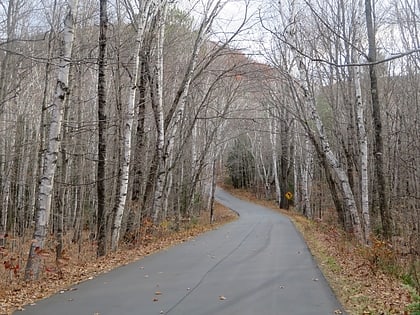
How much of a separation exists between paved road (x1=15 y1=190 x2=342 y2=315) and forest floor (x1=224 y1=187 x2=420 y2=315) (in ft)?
0.96

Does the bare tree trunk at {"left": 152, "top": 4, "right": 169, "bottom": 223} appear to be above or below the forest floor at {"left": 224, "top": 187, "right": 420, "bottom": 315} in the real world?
above

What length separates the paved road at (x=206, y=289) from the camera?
693cm

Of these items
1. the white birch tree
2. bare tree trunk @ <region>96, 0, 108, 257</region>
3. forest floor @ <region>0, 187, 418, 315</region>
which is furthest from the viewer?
the white birch tree

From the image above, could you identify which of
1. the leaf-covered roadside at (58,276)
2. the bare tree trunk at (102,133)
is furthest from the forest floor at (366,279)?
the bare tree trunk at (102,133)

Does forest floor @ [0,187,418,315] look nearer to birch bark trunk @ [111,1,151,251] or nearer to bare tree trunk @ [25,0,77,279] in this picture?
bare tree trunk @ [25,0,77,279]

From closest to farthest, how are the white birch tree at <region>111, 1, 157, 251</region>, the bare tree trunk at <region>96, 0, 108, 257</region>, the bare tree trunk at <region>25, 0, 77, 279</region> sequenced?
the bare tree trunk at <region>25, 0, 77, 279</region>, the bare tree trunk at <region>96, 0, 108, 257</region>, the white birch tree at <region>111, 1, 157, 251</region>

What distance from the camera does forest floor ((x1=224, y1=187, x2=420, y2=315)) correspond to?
745 cm

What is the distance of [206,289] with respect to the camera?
331 inches

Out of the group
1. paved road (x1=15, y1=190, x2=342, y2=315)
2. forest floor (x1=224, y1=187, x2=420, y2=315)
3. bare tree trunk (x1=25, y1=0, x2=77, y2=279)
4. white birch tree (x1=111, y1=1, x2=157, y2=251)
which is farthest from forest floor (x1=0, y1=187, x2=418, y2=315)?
white birch tree (x1=111, y1=1, x2=157, y2=251)

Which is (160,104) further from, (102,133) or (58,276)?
(58,276)

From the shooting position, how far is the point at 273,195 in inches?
2362

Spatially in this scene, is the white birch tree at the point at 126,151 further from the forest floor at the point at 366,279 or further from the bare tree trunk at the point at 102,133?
the forest floor at the point at 366,279

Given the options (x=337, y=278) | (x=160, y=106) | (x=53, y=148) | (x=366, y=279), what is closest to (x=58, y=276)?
(x=53, y=148)

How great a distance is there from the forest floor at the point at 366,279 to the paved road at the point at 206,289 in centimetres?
29
